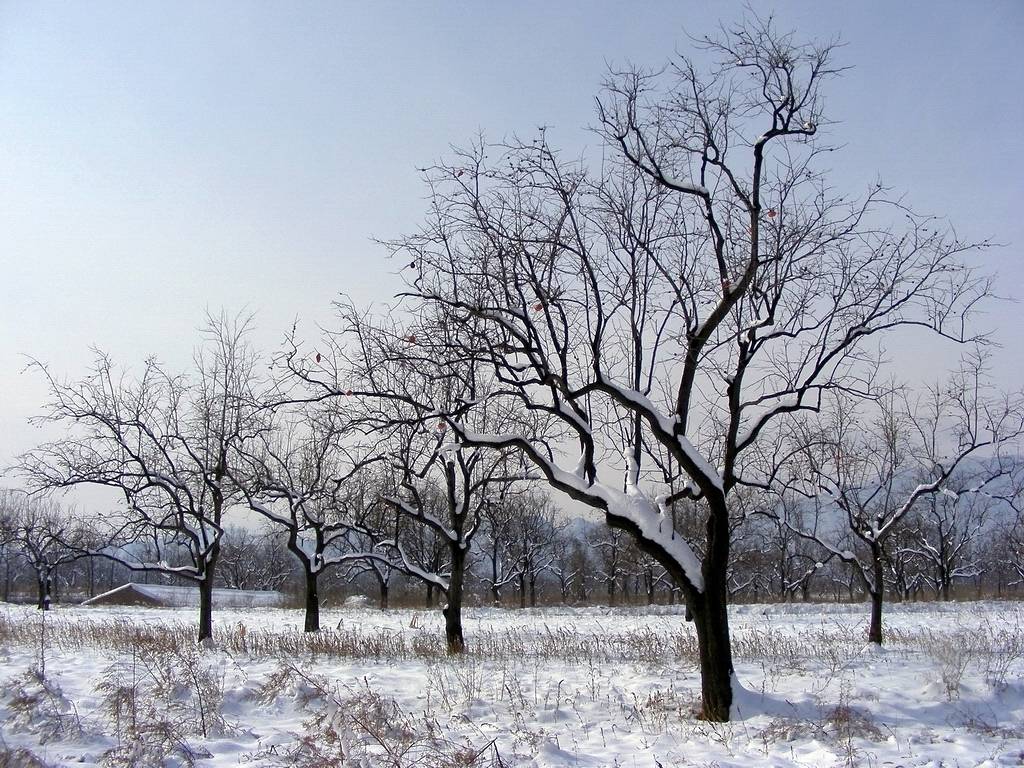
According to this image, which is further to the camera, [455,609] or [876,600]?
[876,600]

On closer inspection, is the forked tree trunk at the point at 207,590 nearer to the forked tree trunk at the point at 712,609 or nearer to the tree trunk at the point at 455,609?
the tree trunk at the point at 455,609

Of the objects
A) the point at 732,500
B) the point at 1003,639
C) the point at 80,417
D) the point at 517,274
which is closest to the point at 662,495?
the point at 517,274

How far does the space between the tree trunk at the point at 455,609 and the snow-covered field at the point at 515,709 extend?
3.39 feet

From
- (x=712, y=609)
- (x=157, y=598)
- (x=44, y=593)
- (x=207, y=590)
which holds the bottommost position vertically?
(x=157, y=598)

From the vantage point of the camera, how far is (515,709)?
7941 millimetres

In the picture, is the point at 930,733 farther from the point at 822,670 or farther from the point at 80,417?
the point at 80,417

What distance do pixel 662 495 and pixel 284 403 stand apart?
183 inches

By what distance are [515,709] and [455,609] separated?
556cm

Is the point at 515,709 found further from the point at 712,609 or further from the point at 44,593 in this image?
the point at 44,593

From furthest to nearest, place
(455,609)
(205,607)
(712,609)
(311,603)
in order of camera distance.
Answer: (311,603), (205,607), (455,609), (712,609)

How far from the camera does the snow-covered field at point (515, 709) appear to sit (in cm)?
627

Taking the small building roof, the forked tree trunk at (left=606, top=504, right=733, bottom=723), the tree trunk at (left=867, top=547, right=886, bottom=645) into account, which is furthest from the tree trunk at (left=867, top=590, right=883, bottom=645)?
the small building roof

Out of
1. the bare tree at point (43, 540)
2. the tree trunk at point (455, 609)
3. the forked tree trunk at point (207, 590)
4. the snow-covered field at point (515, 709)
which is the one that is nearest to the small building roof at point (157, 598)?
the bare tree at point (43, 540)

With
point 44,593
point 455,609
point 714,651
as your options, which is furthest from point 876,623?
point 44,593
